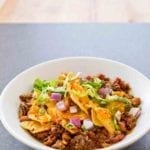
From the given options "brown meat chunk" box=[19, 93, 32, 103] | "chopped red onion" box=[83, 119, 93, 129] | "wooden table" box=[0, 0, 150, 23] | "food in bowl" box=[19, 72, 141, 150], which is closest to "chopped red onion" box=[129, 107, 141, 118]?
"food in bowl" box=[19, 72, 141, 150]

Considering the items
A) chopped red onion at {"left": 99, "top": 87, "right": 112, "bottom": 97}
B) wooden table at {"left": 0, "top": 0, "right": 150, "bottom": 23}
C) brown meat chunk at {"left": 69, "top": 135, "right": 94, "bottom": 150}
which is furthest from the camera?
wooden table at {"left": 0, "top": 0, "right": 150, "bottom": 23}

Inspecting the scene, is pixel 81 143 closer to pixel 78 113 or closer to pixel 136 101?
pixel 78 113

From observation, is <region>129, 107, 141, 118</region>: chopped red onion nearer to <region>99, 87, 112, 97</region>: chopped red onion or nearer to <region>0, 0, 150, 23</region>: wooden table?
<region>99, 87, 112, 97</region>: chopped red onion

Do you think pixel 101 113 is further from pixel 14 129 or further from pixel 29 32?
pixel 29 32

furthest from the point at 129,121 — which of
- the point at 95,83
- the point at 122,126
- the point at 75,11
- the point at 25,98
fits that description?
the point at 75,11

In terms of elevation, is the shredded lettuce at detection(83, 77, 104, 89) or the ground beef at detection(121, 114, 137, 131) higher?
the shredded lettuce at detection(83, 77, 104, 89)

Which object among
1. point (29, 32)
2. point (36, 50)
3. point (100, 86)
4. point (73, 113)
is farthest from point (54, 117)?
point (29, 32)

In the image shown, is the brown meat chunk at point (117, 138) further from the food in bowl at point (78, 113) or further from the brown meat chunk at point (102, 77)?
the brown meat chunk at point (102, 77)
